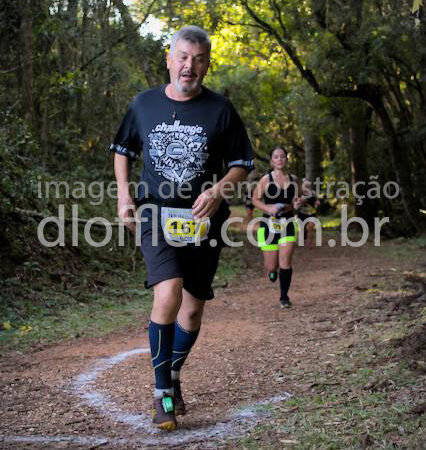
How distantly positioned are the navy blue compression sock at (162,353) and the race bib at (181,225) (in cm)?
56

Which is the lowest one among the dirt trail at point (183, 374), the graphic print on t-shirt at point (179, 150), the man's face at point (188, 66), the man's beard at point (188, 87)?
the dirt trail at point (183, 374)

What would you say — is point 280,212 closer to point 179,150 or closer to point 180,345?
point 180,345

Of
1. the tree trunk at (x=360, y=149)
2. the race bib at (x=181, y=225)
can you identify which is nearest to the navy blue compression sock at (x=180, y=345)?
the race bib at (x=181, y=225)

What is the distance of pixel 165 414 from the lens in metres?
4.34

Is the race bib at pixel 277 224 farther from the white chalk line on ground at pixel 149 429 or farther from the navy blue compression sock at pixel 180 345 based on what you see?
the navy blue compression sock at pixel 180 345

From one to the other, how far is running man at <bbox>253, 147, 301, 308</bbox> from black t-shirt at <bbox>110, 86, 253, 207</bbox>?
15.9 ft

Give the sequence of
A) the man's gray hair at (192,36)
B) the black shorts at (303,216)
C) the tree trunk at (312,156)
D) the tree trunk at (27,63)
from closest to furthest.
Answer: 1. the man's gray hair at (192,36)
2. the tree trunk at (27,63)
3. the black shorts at (303,216)
4. the tree trunk at (312,156)

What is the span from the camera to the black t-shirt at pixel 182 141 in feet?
14.8

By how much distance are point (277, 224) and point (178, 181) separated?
204 inches

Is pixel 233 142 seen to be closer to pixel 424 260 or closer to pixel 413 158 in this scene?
pixel 424 260

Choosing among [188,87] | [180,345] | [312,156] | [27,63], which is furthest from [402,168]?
[188,87]

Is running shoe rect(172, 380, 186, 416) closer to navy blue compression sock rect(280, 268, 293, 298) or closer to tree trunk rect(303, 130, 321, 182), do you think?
navy blue compression sock rect(280, 268, 293, 298)

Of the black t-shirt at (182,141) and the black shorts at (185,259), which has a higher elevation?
the black t-shirt at (182,141)

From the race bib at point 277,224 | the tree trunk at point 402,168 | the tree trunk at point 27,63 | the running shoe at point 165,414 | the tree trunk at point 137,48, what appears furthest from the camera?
the tree trunk at point 402,168
